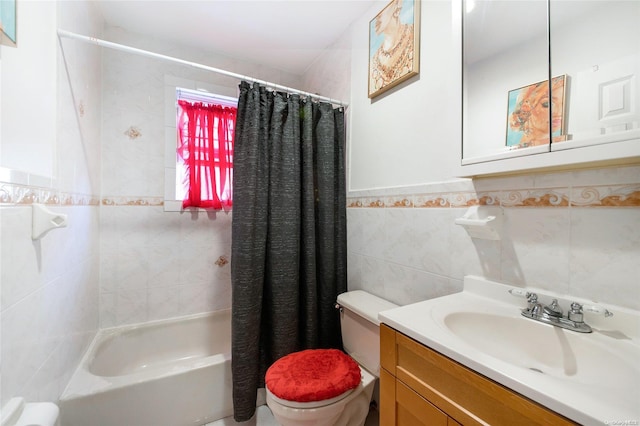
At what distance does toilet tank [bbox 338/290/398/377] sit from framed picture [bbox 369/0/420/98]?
1213 mm

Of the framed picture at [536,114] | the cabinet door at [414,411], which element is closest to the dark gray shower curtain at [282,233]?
the cabinet door at [414,411]

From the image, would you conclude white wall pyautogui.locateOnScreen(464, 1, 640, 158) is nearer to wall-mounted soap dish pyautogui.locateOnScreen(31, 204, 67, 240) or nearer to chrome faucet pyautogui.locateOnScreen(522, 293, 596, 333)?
chrome faucet pyautogui.locateOnScreen(522, 293, 596, 333)

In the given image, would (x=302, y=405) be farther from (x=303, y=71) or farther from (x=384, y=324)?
(x=303, y=71)

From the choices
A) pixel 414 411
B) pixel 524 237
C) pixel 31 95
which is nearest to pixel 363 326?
pixel 414 411

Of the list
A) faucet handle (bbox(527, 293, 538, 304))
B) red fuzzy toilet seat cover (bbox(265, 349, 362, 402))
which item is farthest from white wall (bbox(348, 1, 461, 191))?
red fuzzy toilet seat cover (bbox(265, 349, 362, 402))

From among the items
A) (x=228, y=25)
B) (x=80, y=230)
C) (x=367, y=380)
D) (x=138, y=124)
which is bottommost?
(x=367, y=380)

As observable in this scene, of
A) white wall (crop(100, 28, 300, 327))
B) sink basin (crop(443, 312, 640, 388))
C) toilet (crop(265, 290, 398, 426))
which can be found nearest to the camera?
sink basin (crop(443, 312, 640, 388))

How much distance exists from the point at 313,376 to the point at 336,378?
0.35ft

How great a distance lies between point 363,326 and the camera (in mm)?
1321

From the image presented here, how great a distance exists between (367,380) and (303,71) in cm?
244

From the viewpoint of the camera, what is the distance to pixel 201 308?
2.04 metres

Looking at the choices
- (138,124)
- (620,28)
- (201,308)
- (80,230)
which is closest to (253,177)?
(80,230)

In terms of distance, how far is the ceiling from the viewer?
1.56 metres

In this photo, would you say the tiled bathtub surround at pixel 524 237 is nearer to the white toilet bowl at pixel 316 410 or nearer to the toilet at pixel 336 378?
the toilet at pixel 336 378
